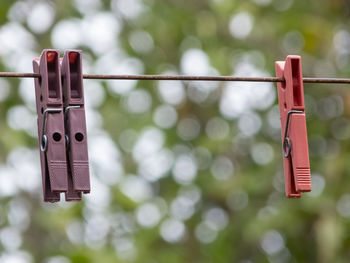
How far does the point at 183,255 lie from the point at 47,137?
14.3 feet

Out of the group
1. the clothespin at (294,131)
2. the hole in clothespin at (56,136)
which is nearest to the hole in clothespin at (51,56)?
the hole in clothespin at (56,136)

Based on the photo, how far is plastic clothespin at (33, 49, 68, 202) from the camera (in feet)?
7.69

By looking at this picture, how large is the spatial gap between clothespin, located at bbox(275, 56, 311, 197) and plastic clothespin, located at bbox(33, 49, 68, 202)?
0.59 meters

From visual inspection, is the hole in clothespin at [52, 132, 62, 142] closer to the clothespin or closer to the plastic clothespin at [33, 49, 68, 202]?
the plastic clothespin at [33, 49, 68, 202]

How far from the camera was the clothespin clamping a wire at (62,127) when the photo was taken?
92.5 inches

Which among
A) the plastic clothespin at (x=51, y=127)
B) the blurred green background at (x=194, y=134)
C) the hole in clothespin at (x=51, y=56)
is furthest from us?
the blurred green background at (x=194, y=134)

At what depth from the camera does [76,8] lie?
6.59 meters

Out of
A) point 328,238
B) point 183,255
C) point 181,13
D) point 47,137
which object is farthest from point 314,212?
point 47,137

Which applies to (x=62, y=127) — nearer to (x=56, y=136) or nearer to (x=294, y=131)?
(x=56, y=136)

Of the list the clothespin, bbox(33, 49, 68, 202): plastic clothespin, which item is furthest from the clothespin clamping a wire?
the clothespin

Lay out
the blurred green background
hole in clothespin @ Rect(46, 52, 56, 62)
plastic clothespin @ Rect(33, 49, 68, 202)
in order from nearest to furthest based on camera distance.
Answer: plastic clothespin @ Rect(33, 49, 68, 202)
hole in clothespin @ Rect(46, 52, 56, 62)
the blurred green background

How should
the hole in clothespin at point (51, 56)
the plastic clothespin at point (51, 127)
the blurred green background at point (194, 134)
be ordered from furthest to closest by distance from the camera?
the blurred green background at point (194, 134) < the hole in clothespin at point (51, 56) < the plastic clothespin at point (51, 127)

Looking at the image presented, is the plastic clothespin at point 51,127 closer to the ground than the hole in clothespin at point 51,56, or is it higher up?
closer to the ground

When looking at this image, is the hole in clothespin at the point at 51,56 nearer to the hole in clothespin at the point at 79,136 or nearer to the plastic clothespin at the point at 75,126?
the plastic clothespin at the point at 75,126
